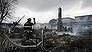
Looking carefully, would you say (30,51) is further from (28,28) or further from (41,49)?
(28,28)

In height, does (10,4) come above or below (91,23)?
above

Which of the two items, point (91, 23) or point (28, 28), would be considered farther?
point (91, 23)

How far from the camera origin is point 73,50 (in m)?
10.3

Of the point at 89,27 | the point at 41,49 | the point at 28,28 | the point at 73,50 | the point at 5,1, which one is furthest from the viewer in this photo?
the point at 89,27

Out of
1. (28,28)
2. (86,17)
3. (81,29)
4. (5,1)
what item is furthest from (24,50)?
(86,17)

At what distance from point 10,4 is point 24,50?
21.6 m

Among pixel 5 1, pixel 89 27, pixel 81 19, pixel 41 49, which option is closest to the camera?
pixel 41 49

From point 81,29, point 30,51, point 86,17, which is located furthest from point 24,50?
point 86,17

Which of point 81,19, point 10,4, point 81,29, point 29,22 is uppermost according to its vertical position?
point 10,4

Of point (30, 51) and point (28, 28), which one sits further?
point (28, 28)

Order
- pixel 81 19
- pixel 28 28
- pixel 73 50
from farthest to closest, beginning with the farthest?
pixel 81 19, pixel 73 50, pixel 28 28

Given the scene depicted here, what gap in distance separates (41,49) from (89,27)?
100 feet

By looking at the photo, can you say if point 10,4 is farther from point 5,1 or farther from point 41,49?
point 41,49

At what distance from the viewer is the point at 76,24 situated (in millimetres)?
39031
